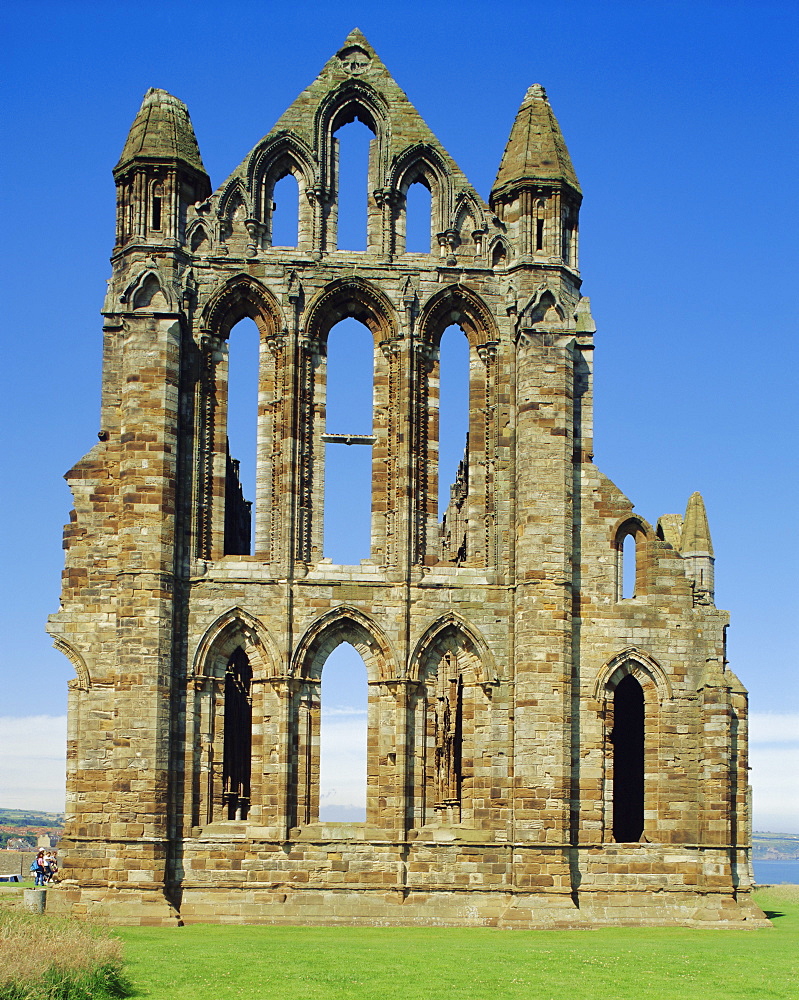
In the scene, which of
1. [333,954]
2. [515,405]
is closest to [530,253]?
[515,405]

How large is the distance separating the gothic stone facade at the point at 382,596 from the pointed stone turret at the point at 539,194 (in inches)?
2.5

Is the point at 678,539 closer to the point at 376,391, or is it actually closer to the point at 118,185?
the point at 376,391

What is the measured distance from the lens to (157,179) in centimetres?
3212

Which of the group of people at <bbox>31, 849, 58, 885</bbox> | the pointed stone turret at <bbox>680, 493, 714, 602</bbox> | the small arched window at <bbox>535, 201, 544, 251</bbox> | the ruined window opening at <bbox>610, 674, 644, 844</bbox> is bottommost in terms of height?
the group of people at <bbox>31, 849, 58, 885</bbox>

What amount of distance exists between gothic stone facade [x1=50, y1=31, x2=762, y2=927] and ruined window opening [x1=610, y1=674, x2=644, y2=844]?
10.8ft

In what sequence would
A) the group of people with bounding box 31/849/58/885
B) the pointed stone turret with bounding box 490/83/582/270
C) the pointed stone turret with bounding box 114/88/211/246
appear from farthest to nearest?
the group of people with bounding box 31/849/58/885 → the pointed stone turret with bounding box 490/83/582/270 → the pointed stone turret with bounding box 114/88/211/246

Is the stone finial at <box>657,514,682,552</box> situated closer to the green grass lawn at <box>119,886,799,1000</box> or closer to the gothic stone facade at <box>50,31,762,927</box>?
the gothic stone facade at <box>50,31,762,927</box>

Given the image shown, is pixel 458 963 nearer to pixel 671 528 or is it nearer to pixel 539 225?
pixel 539 225

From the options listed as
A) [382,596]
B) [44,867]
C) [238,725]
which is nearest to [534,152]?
[382,596]

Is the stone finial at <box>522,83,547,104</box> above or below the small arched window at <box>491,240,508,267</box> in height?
above

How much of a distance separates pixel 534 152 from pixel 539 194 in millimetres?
977

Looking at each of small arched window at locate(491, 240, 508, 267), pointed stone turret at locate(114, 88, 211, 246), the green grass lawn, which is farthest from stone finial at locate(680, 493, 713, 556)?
pointed stone turret at locate(114, 88, 211, 246)

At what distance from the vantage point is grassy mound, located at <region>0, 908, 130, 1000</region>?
62.4 feet

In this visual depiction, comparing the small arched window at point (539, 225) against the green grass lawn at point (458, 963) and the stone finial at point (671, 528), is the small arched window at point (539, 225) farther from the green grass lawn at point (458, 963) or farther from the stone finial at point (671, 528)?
the green grass lawn at point (458, 963)
